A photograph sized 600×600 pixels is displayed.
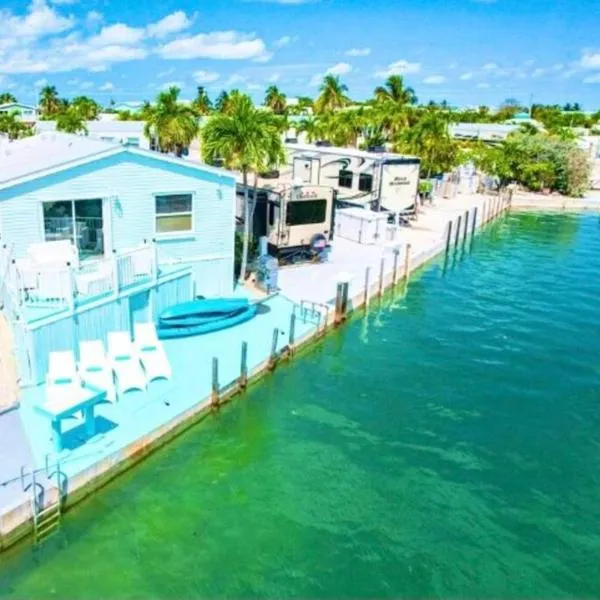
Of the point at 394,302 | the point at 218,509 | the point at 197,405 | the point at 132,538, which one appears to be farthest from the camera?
the point at 394,302

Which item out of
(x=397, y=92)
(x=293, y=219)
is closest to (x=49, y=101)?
(x=397, y=92)

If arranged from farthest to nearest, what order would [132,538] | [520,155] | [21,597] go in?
[520,155] < [132,538] < [21,597]

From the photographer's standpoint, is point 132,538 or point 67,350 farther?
point 67,350

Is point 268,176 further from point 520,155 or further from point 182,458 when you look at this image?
point 520,155

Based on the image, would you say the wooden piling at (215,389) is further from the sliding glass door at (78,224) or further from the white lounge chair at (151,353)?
the sliding glass door at (78,224)

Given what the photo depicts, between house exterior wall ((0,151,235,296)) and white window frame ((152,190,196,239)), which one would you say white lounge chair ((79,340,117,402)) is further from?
white window frame ((152,190,196,239))

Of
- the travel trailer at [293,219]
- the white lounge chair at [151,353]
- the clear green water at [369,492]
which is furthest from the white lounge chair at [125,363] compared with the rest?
the travel trailer at [293,219]

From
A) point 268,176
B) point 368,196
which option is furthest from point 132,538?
point 368,196
